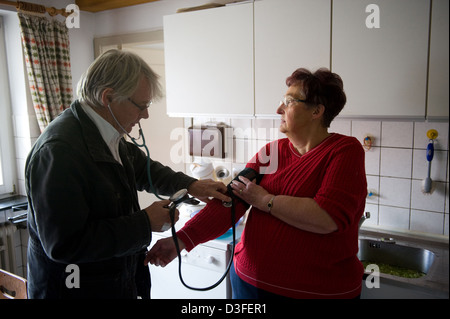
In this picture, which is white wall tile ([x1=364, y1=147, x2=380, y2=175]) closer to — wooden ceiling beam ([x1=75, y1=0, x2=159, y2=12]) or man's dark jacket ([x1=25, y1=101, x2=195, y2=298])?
man's dark jacket ([x1=25, y1=101, x2=195, y2=298])

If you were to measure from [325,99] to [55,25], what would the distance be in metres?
1.98

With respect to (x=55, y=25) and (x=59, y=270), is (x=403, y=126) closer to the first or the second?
(x=59, y=270)

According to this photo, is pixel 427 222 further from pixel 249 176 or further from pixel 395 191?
pixel 249 176

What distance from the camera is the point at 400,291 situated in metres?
1.56

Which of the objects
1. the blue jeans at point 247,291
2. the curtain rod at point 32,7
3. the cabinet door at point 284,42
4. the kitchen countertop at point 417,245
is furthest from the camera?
the curtain rod at point 32,7

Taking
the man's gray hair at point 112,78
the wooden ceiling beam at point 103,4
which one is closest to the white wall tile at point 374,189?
the man's gray hair at point 112,78

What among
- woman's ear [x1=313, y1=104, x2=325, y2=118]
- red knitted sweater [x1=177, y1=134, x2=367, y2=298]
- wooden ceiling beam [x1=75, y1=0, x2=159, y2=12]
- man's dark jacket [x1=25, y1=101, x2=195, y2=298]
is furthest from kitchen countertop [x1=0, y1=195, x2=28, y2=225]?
woman's ear [x1=313, y1=104, x2=325, y2=118]

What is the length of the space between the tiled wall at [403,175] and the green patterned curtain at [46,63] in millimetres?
1785

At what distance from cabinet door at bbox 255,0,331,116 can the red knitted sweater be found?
2.17 feet

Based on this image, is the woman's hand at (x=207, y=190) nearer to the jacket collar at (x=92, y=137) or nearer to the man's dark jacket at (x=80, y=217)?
the man's dark jacket at (x=80, y=217)

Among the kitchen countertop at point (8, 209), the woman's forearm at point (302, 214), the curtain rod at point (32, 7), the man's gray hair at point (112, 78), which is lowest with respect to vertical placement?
the kitchen countertop at point (8, 209)

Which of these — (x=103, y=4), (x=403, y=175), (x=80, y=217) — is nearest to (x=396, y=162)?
(x=403, y=175)

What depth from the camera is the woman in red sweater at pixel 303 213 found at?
1155 millimetres

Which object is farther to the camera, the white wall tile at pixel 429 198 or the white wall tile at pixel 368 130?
the white wall tile at pixel 368 130
